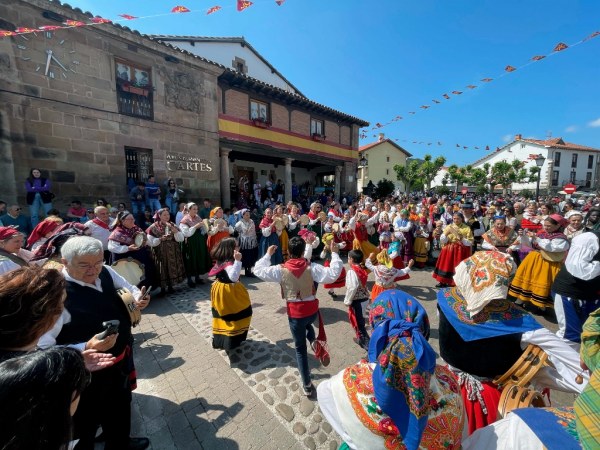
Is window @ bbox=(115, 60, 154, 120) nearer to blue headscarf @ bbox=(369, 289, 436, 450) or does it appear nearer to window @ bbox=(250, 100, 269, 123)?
window @ bbox=(250, 100, 269, 123)

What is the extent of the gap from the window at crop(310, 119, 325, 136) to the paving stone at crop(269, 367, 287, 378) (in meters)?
14.6

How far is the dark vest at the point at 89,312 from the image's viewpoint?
182 centimetres

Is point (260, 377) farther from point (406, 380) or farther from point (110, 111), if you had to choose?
point (110, 111)

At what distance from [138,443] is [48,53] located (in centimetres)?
1034

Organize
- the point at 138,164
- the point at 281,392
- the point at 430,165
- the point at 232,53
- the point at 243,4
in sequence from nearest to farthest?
the point at 281,392
the point at 243,4
the point at 138,164
the point at 232,53
the point at 430,165

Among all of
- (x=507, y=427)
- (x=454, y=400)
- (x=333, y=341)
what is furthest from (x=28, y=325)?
(x=333, y=341)

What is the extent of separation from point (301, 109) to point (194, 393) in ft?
49.8

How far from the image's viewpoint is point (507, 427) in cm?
119

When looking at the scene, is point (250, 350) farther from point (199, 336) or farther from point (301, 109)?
point (301, 109)

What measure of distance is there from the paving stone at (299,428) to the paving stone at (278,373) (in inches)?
27.9

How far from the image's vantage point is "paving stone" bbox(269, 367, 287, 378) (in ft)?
10.3

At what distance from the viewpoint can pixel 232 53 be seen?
17109 mm

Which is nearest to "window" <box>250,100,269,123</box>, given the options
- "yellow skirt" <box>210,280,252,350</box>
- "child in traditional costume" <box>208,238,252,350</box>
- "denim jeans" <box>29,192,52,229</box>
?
"denim jeans" <box>29,192,52,229</box>

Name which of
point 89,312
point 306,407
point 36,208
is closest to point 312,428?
point 306,407
